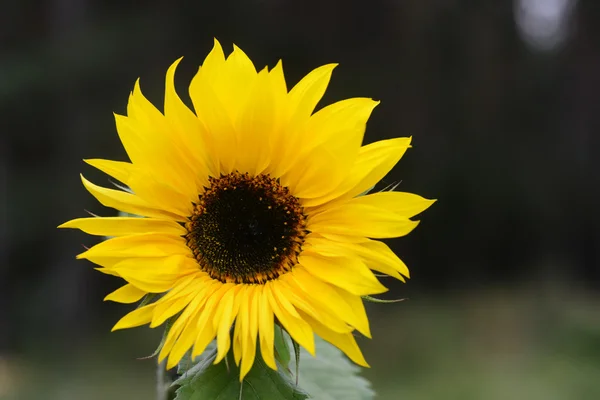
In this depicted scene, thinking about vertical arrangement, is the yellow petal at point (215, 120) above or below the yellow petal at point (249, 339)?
above

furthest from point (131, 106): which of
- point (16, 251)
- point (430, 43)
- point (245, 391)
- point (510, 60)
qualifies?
point (510, 60)

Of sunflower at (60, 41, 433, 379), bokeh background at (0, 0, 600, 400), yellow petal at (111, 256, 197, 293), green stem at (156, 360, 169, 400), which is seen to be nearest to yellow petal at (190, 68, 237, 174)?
sunflower at (60, 41, 433, 379)

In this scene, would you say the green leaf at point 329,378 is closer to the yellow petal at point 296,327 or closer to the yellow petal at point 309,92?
the yellow petal at point 296,327

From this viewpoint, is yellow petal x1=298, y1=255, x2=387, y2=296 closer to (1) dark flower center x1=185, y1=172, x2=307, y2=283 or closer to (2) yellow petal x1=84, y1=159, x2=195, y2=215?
(1) dark flower center x1=185, y1=172, x2=307, y2=283

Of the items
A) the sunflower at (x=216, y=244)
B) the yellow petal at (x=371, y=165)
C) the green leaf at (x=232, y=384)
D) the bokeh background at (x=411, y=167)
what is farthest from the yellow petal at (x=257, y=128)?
the bokeh background at (x=411, y=167)

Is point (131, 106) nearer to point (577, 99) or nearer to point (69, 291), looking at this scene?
point (69, 291)

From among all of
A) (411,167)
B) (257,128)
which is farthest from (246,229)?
(411,167)

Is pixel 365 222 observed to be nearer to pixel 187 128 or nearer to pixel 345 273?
pixel 345 273
